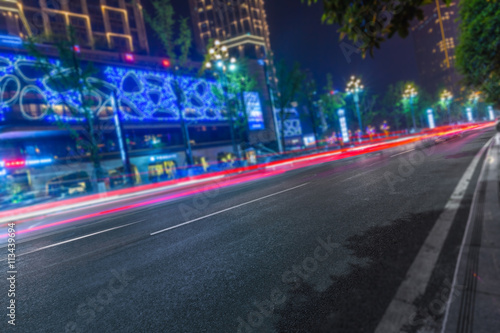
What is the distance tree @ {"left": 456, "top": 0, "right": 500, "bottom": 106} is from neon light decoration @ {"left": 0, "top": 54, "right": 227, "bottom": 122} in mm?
24218

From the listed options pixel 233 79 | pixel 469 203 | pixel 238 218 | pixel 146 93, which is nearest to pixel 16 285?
pixel 238 218

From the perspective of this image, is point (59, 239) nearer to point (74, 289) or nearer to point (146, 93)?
point (74, 289)

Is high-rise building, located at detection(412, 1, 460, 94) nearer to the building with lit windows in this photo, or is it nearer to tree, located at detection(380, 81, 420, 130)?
tree, located at detection(380, 81, 420, 130)

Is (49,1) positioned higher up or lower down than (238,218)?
higher up

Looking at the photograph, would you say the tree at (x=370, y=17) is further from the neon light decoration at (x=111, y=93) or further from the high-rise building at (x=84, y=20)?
Answer: the high-rise building at (x=84, y=20)

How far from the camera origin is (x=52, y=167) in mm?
28156

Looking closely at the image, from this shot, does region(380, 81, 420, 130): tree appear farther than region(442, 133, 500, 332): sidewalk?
Yes

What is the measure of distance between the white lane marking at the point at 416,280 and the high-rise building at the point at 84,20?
57.5 metres

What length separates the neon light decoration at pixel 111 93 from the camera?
2611cm

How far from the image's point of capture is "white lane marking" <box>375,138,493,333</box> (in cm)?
192

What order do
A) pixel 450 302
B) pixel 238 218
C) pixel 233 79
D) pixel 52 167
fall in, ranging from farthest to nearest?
pixel 233 79 → pixel 52 167 → pixel 238 218 → pixel 450 302

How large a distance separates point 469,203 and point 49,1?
81.5m

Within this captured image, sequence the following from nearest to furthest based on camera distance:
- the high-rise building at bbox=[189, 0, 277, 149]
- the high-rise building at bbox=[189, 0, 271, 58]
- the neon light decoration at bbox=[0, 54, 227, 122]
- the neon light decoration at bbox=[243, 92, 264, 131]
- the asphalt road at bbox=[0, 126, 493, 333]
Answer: the asphalt road at bbox=[0, 126, 493, 333], the neon light decoration at bbox=[0, 54, 227, 122], the neon light decoration at bbox=[243, 92, 264, 131], the high-rise building at bbox=[189, 0, 277, 149], the high-rise building at bbox=[189, 0, 271, 58]

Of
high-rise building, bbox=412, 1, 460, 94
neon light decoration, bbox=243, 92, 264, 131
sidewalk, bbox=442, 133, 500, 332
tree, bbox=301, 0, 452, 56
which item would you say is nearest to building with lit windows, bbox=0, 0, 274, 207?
neon light decoration, bbox=243, 92, 264, 131
